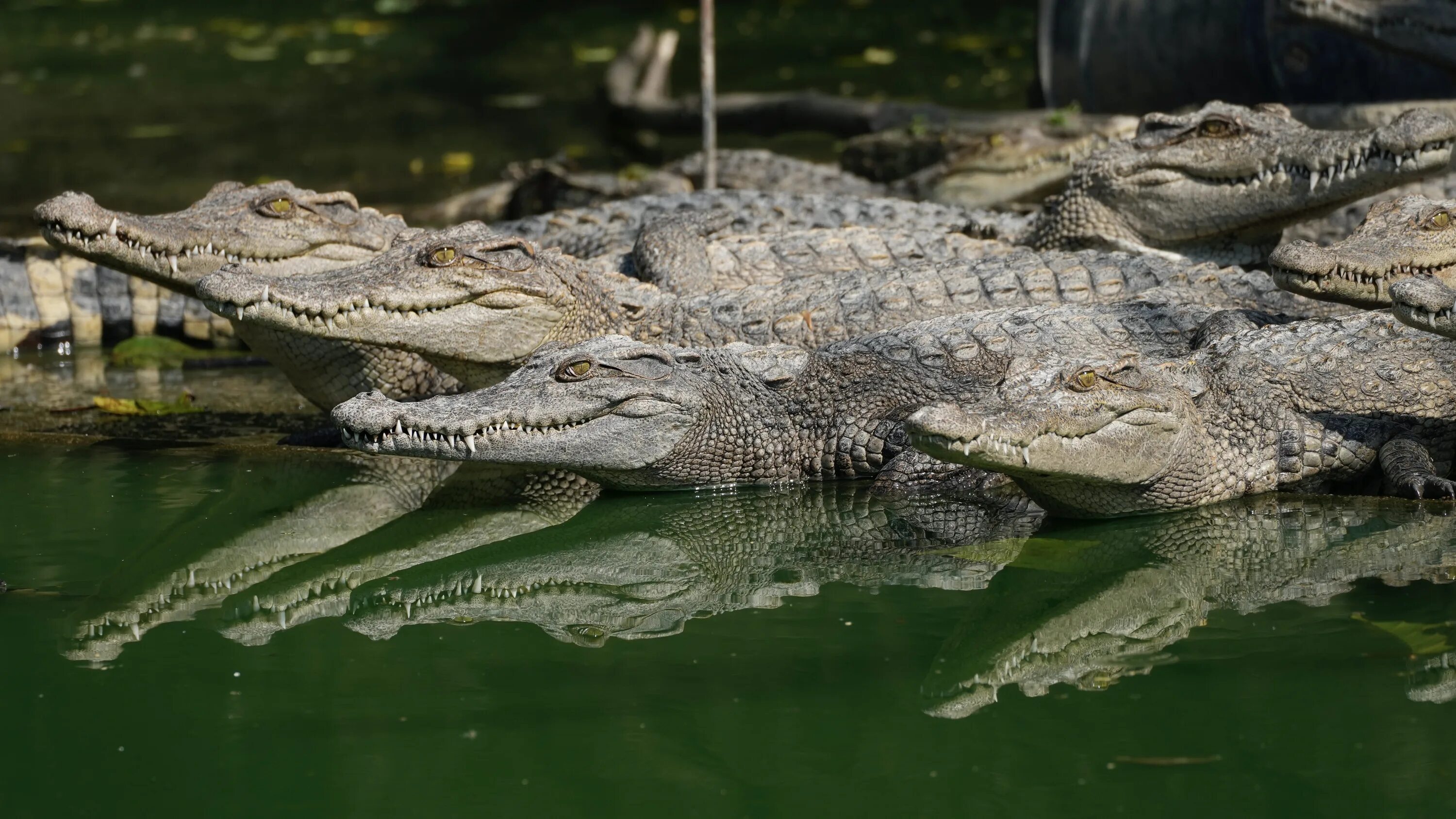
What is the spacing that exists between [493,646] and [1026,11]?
1326 cm

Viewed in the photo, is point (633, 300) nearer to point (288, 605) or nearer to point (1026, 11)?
point (288, 605)

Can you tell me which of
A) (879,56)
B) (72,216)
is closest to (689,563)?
(72,216)

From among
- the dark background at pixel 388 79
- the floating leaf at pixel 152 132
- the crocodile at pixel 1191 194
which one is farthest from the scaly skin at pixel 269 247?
the floating leaf at pixel 152 132

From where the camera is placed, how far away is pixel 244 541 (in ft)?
15.6

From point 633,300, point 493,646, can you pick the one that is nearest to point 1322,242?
point 633,300

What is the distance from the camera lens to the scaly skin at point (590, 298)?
17.2 feet

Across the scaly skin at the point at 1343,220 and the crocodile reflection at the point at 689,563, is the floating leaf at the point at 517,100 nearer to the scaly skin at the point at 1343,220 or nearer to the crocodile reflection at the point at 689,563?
the scaly skin at the point at 1343,220

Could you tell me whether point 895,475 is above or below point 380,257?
below

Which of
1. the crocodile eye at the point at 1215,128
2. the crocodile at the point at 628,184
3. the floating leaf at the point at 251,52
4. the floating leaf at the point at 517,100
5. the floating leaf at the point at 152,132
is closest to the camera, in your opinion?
the crocodile eye at the point at 1215,128

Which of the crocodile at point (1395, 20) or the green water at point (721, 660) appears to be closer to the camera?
the green water at point (721, 660)

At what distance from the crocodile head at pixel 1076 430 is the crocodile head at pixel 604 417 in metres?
1.05

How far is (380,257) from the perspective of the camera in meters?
5.46

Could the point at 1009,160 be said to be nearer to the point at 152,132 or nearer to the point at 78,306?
the point at 78,306

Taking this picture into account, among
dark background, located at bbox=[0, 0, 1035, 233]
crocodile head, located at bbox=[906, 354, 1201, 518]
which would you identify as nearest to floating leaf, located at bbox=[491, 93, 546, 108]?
dark background, located at bbox=[0, 0, 1035, 233]
